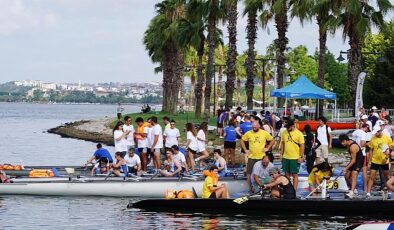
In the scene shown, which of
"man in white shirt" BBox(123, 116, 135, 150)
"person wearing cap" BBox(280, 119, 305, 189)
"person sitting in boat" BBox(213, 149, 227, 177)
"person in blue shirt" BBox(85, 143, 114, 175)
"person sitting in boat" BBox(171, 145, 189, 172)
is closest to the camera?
"person wearing cap" BBox(280, 119, 305, 189)

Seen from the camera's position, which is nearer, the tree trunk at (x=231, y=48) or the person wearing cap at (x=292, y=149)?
the person wearing cap at (x=292, y=149)

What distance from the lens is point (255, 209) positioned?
72.5 ft

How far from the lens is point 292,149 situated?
76.7ft

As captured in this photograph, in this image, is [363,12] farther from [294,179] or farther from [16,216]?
[16,216]

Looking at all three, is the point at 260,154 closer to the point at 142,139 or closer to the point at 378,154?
the point at 378,154

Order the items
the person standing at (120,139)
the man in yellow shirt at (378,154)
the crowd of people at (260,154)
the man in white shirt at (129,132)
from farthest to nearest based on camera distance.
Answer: the man in white shirt at (129,132) < the person standing at (120,139) < the man in yellow shirt at (378,154) < the crowd of people at (260,154)

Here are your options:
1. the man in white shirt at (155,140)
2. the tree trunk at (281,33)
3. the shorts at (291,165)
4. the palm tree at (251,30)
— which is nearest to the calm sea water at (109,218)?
the shorts at (291,165)

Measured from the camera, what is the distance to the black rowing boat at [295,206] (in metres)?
21.5

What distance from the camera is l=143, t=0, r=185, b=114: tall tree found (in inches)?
2985

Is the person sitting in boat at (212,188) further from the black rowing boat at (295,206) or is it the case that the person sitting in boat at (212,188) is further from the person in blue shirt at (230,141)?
the person in blue shirt at (230,141)

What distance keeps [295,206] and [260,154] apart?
244 cm

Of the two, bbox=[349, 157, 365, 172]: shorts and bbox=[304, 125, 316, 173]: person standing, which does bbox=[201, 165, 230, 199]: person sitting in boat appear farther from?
bbox=[304, 125, 316, 173]: person standing

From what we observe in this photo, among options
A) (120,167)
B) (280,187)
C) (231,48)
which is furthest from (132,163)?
(231,48)

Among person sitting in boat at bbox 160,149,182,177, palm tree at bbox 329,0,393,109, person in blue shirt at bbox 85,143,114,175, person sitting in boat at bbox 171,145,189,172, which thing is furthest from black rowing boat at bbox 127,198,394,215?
palm tree at bbox 329,0,393,109
